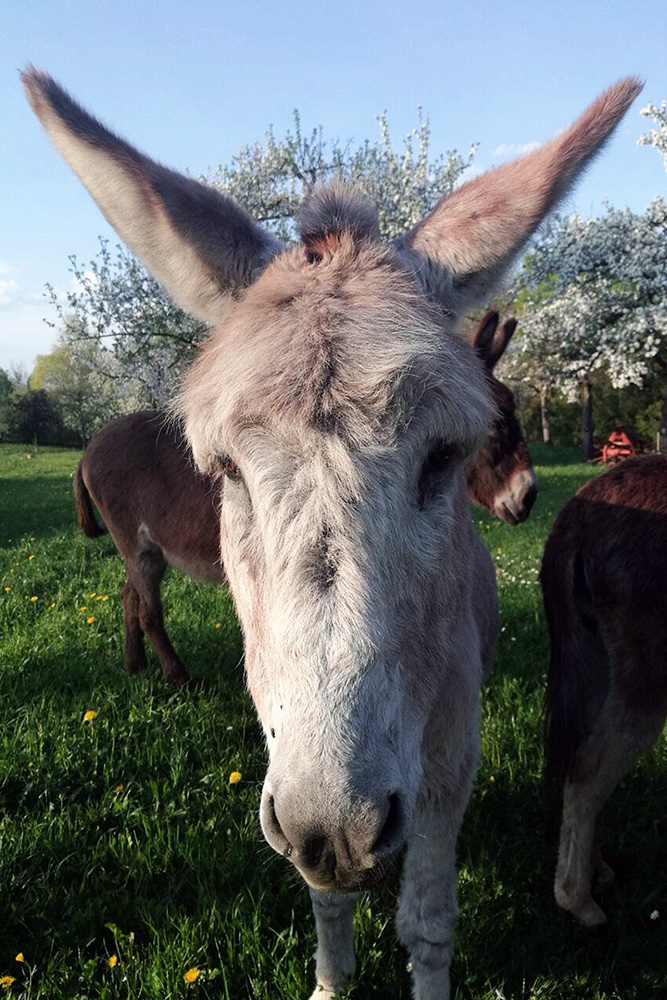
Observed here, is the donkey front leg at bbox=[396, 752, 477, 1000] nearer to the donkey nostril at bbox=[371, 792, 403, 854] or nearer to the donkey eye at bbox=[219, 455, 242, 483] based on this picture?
the donkey nostril at bbox=[371, 792, 403, 854]

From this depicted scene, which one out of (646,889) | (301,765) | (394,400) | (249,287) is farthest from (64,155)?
(646,889)

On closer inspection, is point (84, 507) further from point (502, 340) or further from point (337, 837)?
point (337, 837)

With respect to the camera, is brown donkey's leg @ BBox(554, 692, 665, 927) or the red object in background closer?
brown donkey's leg @ BBox(554, 692, 665, 927)

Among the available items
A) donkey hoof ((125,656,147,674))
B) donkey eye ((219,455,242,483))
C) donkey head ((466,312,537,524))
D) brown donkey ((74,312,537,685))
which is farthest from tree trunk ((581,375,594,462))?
donkey eye ((219,455,242,483))

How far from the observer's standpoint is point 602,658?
289cm

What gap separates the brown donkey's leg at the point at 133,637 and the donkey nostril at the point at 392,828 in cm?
395

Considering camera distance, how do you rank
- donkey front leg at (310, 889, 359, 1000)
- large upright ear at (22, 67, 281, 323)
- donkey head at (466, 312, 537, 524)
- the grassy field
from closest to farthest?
large upright ear at (22, 67, 281, 323) < donkey front leg at (310, 889, 359, 1000) < the grassy field < donkey head at (466, 312, 537, 524)

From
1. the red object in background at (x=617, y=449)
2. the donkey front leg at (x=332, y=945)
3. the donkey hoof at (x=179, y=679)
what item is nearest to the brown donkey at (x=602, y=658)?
the donkey front leg at (x=332, y=945)

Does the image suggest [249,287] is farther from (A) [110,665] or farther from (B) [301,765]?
(A) [110,665]

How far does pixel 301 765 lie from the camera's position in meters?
1.19

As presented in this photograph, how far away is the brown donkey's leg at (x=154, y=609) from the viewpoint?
4586mm

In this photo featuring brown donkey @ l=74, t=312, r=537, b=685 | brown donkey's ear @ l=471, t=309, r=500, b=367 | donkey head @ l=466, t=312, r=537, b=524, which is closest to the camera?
brown donkey's ear @ l=471, t=309, r=500, b=367

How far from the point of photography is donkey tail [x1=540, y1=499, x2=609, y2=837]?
281 cm

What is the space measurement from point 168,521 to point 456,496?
11.5 ft
